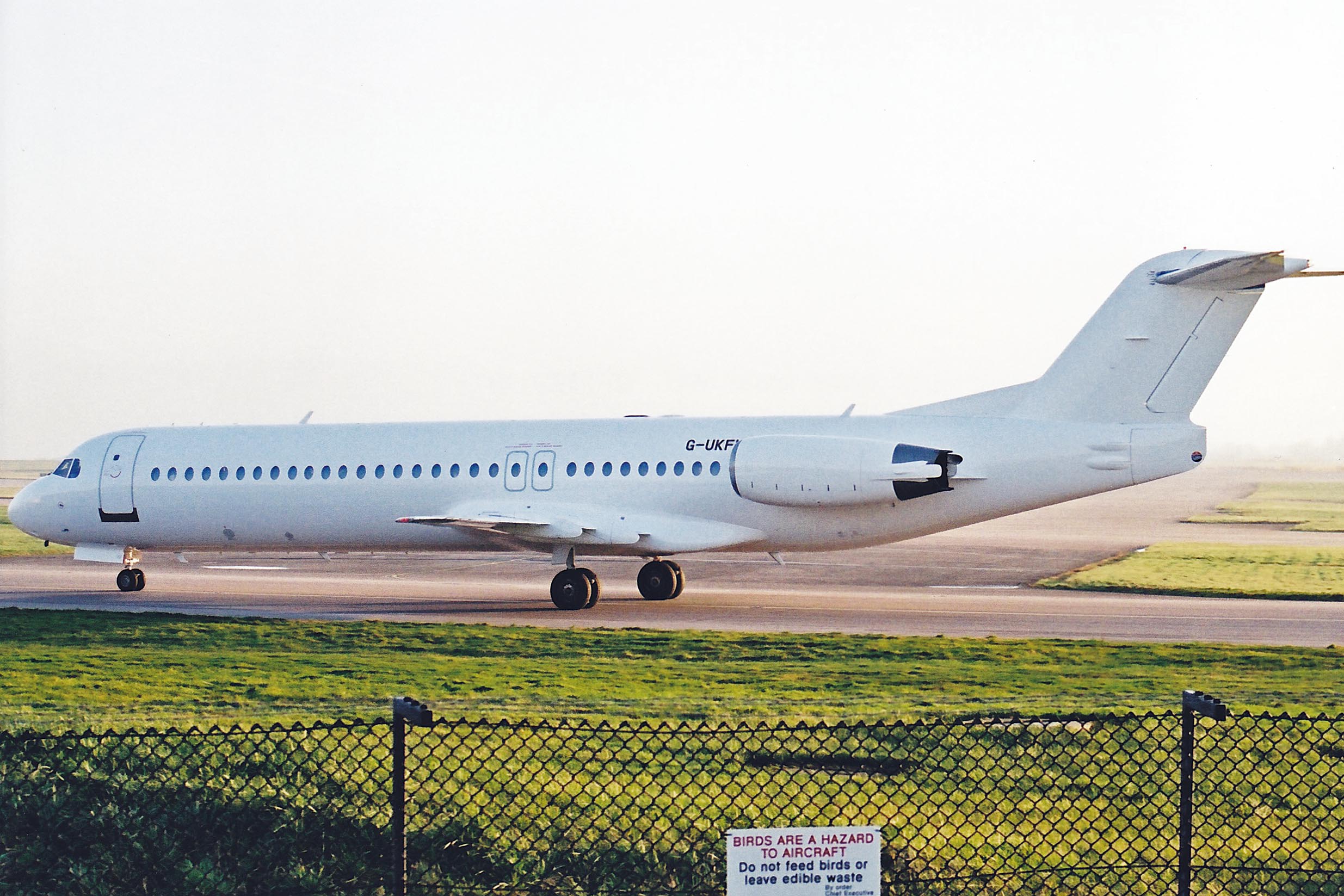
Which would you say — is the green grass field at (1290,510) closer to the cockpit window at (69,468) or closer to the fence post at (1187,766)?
the cockpit window at (69,468)

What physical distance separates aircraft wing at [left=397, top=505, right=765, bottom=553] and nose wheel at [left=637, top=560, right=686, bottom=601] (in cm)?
112

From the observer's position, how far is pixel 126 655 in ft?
56.2

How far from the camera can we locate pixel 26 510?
28.5 metres

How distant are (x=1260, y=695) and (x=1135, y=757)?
3658mm

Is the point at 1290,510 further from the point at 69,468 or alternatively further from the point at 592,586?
the point at 69,468

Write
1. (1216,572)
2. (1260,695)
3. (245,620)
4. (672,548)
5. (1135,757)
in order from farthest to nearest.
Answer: (1216,572) → (672,548) → (245,620) → (1260,695) → (1135,757)

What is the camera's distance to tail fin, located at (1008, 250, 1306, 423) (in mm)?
21797

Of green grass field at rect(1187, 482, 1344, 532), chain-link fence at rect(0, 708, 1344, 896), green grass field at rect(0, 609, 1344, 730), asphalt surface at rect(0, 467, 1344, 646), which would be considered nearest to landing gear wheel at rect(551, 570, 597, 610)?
asphalt surface at rect(0, 467, 1344, 646)

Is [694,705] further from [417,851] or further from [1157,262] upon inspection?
[1157,262]

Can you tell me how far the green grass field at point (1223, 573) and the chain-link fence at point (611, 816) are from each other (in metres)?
17.5

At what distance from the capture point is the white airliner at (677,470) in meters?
22.0

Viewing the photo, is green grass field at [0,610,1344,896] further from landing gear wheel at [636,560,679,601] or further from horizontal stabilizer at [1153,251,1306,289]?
landing gear wheel at [636,560,679,601]

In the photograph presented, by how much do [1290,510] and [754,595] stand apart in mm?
50020

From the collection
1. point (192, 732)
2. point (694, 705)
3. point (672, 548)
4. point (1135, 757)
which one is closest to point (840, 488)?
point (672, 548)
